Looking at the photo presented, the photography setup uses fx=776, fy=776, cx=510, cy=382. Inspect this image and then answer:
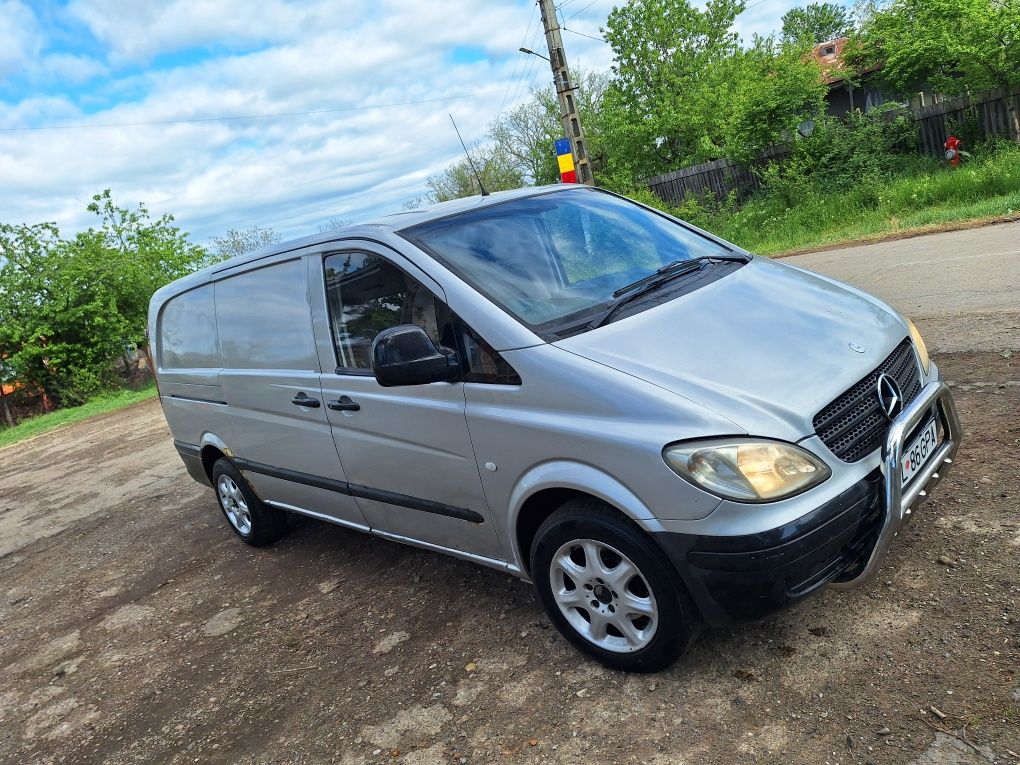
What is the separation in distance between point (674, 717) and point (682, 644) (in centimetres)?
25

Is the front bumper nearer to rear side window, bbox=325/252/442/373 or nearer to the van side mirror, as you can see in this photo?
the van side mirror

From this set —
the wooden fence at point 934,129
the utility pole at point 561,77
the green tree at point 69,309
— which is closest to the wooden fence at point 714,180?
the wooden fence at point 934,129

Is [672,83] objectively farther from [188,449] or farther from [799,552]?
[799,552]

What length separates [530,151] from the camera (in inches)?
1791

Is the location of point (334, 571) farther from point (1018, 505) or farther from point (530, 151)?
point (530, 151)

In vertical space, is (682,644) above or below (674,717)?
above

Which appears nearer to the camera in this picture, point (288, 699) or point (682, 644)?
point (682, 644)

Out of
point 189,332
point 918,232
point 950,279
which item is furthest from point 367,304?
point 918,232

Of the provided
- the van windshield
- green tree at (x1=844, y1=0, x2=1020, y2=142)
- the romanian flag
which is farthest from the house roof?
the van windshield

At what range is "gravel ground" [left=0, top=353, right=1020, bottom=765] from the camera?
2.55 metres

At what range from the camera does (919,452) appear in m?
2.96

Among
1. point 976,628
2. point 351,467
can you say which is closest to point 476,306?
point 351,467

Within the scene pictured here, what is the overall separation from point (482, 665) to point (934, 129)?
1772 centimetres

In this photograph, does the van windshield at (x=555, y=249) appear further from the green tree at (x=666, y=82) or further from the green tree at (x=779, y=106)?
the green tree at (x=666, y=82)
